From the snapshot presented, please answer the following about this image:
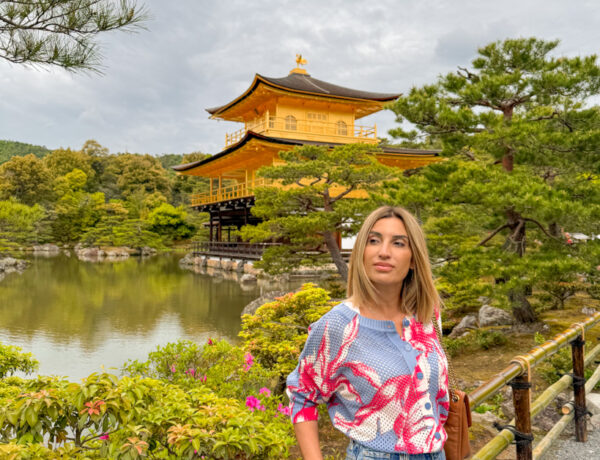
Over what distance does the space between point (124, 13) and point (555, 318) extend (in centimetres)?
574

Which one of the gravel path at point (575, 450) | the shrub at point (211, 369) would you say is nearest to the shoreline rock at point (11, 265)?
the shrub at point (211, 369)

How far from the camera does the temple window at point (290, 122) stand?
55.5 feet

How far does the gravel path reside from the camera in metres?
2.34

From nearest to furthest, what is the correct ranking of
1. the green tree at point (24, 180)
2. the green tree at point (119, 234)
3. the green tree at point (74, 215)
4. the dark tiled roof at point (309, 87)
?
the dark tiled roof at point (309, 87) < the green tree at point (119, 234) < the green tree at point (74, 215) < the green tree at point (24, 180)

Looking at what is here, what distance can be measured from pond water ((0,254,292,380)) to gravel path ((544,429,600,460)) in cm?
412

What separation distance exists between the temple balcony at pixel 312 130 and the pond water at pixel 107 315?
5822 millimetres

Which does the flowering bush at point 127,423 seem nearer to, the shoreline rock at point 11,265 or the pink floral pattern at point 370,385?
the pink floral pattern at point 370,385

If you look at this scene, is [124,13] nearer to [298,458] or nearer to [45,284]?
[298,458]

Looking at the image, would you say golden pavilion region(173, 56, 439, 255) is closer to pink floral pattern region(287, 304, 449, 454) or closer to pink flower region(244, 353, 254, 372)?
pink flower region(244, 353, 254, 372)

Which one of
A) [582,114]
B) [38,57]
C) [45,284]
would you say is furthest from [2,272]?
[582,114]

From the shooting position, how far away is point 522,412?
1.77 meters

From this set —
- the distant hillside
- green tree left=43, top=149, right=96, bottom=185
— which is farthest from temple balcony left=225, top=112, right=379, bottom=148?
the distant hillside

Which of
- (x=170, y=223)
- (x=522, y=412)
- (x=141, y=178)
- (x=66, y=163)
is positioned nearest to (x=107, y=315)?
(x=522, y=412)

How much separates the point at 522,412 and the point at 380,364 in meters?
1.10
